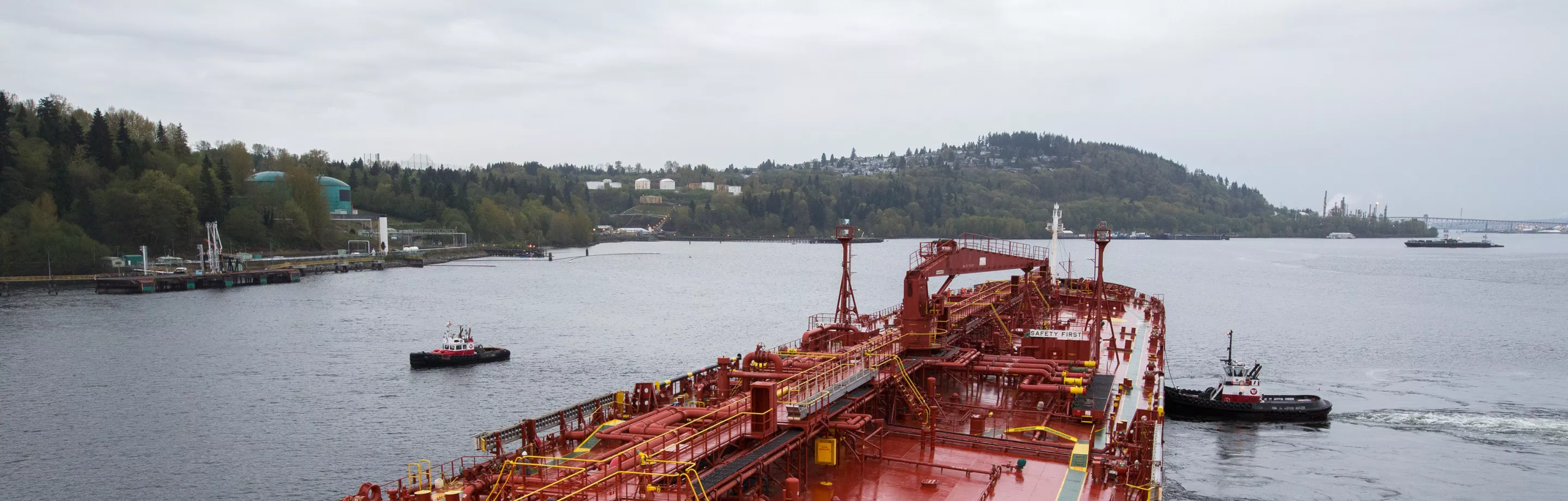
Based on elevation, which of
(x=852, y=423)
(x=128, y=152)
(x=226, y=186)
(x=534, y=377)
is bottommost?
(x=534, y=377)

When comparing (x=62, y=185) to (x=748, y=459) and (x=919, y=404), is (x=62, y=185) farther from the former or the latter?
(x=748, y=459)

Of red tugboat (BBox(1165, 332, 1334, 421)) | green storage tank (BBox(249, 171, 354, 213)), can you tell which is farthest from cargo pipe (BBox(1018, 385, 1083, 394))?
green storage tank (BBox(249, 171, 354, 213))

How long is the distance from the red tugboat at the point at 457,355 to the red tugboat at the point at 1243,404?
38.0 m

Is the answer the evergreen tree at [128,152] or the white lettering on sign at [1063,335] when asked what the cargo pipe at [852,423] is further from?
the evergreen tree at [128,152]

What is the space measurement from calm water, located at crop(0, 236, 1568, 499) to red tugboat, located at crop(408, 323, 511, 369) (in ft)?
3.33

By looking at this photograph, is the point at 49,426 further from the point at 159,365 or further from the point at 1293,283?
the point at 1293,283

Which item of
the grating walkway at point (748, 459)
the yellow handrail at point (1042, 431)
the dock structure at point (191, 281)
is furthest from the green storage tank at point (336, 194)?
the grating walkway at point (748, 459)

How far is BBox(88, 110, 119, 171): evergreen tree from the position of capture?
124938 millimetres

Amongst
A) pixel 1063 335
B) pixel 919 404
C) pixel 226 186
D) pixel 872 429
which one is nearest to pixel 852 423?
pixel 872 429

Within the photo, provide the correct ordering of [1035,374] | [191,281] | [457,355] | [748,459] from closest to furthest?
[748,459] → [1035,374] → [457,355] → [191,281]

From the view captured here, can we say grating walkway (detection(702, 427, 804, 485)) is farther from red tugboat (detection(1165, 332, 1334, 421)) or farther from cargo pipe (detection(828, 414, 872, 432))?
red tugboat (detection(1165, 332, 1334, 421))

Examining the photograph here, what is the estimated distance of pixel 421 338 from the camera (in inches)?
2486

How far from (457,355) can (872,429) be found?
3666 centimetres

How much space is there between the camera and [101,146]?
411 feet
